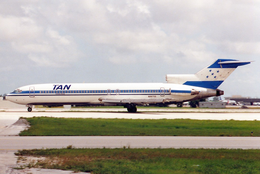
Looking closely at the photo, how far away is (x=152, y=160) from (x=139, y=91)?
118 ft

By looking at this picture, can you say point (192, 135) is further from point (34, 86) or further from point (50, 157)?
point (34, 86)

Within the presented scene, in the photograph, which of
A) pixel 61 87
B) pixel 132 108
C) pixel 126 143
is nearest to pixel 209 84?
pixel 132 108

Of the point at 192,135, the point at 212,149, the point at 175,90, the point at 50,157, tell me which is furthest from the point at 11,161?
the point at 175,90

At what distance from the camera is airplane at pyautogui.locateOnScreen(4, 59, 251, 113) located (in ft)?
156

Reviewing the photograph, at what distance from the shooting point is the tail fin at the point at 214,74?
47.8 metres

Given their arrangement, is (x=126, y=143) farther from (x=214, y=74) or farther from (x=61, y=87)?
(x=214, y=74)

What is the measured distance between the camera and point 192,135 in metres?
19.9

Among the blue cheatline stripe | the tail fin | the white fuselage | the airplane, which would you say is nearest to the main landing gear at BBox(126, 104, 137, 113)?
the airplane

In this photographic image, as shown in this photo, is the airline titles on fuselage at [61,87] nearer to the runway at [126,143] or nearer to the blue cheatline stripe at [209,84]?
the blue cheatline stripe at [209,84]

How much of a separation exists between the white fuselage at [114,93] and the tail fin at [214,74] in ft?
3.29

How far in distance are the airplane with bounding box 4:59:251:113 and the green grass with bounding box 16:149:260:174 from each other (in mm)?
33782

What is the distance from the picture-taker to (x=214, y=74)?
48.2 m

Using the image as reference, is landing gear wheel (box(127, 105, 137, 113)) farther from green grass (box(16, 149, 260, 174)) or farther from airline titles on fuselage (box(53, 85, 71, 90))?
green grass (box(16, 149, 260, 174))

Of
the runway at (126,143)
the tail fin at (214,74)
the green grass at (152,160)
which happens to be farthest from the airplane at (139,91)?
the green grass at (152,160)
